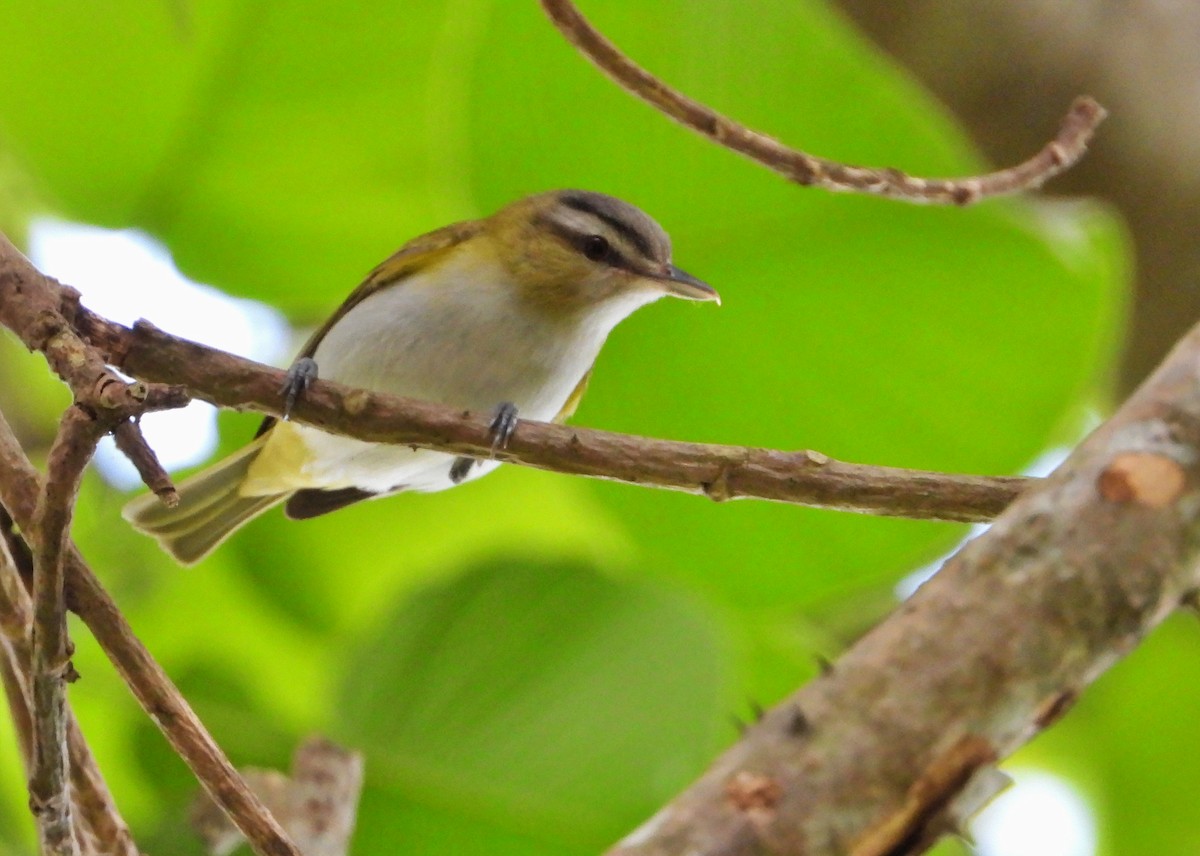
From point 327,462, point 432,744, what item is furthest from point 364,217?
point 432,744

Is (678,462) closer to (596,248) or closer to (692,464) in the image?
(692,464)

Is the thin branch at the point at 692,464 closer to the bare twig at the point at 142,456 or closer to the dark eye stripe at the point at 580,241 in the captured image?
the bare twig at the point at 142,456

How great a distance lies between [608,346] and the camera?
281 centimetres

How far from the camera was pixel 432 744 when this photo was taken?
2.49m

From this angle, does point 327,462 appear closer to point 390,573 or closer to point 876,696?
point 390,573

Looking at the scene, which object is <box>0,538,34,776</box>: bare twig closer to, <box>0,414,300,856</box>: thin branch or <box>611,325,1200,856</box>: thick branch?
<box>0,414,300,856</box>: thin branch

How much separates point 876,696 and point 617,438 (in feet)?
1.84

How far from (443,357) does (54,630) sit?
1.21m

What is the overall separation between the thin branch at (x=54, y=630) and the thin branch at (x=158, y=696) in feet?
0.20

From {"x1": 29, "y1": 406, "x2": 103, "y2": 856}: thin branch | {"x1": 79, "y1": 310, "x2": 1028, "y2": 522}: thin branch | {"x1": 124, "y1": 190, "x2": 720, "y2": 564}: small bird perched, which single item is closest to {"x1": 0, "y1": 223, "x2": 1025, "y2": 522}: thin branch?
{"x1": 79, "y1": 310, "x2": 1028, "y2": 522}: thin branch

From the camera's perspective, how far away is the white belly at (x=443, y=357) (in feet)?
7.55

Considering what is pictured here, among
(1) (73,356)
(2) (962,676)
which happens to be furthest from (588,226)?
(2) (962,676)

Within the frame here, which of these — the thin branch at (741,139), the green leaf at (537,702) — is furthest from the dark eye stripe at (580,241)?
the thin branch at (741,139)

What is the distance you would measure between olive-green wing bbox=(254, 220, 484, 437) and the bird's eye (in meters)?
0.23
